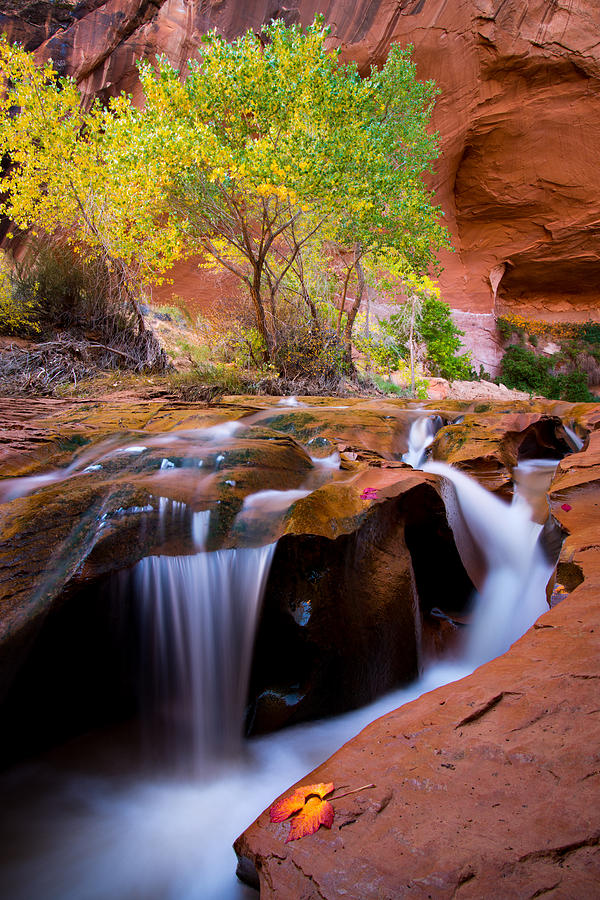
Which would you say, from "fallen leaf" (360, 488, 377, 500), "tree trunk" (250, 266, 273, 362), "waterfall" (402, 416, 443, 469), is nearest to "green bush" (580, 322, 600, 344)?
"tree trunk" (250, 266, 273, 362)

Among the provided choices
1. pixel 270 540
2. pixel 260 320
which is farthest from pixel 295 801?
pixel 260 320

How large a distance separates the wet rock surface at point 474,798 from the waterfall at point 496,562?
1492mm

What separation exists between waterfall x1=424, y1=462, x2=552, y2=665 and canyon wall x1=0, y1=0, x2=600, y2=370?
17.2 metres

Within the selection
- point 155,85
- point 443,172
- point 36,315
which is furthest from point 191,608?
point 443,172

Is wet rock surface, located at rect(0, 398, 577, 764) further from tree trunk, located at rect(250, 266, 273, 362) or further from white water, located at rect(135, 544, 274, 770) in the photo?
tree trunk, located at rect(250, 266, 273, 362)

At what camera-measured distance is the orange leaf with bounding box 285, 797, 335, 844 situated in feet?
4.31

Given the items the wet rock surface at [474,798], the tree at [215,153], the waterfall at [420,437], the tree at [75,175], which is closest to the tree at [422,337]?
the tree at [215,153]

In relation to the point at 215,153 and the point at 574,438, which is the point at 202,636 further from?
the point at 215,153

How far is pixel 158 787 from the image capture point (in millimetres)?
2301

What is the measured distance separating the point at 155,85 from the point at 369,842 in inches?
409

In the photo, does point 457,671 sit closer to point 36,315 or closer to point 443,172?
point 36,315

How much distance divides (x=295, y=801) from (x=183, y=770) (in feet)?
4.14

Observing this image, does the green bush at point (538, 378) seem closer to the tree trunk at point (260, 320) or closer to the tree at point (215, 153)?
the tree at point (215, 153)

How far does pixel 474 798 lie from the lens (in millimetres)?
1222
